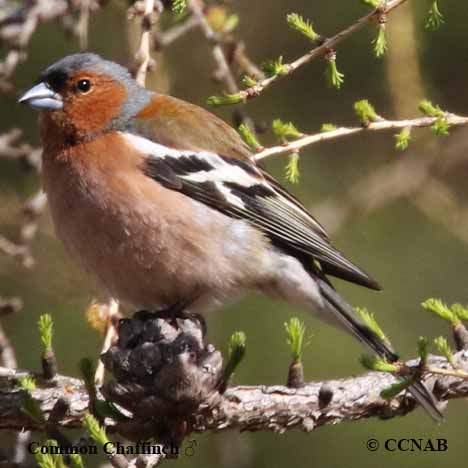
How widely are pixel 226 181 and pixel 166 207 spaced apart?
1.42 feet

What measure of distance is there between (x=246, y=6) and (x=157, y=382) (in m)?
3.96

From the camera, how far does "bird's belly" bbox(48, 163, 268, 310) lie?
4160 millimetres

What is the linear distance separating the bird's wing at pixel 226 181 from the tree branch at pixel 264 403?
0.86 metres

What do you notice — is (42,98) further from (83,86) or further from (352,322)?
(352,322)

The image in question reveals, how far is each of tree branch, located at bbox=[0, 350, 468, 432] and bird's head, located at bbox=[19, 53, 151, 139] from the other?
1431mm

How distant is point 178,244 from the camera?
4.25m

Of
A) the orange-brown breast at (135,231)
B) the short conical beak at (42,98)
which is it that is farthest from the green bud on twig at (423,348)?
the short conical beak at (42,98)

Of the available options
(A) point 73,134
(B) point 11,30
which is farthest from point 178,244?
(B) point 11,30

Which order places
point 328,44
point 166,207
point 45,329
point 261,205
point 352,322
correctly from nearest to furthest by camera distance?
point 45,329 → point 328,44 → point 166,207 → point 352,322 → point 261,205

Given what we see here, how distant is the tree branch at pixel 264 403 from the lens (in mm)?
3398

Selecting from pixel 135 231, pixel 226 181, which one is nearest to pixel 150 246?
pixel 135 231

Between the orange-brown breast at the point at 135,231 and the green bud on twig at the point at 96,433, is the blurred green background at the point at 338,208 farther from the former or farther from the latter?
the green bud on twig at the point at 96,433

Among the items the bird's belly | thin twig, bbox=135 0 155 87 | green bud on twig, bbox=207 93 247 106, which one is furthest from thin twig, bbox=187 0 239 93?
green bud on twig, bbox=207 93 247 106

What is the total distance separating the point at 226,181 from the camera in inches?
181
